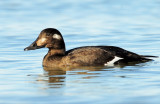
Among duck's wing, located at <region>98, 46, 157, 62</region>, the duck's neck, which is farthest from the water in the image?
duck's wing, located at <region>98, 46, 157, 62</region>

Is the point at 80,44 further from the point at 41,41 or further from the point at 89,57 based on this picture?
the point at 89,57

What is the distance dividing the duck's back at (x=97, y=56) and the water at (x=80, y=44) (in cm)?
44

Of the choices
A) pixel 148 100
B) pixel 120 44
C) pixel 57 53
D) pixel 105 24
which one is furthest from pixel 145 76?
pixel 105 24

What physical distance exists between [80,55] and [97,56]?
13.8 inches

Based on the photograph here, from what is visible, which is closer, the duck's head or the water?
the water

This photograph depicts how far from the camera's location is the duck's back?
10.6 metres

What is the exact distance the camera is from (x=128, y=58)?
1075 cm

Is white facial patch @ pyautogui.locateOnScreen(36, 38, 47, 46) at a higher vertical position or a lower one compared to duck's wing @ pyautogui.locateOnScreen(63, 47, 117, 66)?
higher

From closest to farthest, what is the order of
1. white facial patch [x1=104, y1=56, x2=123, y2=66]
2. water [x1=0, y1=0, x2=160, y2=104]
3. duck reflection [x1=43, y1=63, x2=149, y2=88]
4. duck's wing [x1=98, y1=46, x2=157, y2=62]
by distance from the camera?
water [x1=0, y1=0, x2=160, y2=104] → duck reflection [x1=43, y1=63, x2=149, y2=88] → white facial patch [x1=104, y1=56, x2=123, y2=66] → duck's wing [x1=98, y1=46, x2=157, y2=62]

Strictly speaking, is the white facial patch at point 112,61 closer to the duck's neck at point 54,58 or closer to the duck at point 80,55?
the duck at point 80,55

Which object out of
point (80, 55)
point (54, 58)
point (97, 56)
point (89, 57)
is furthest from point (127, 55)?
point (54, 58)

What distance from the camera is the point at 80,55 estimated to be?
34.9ft

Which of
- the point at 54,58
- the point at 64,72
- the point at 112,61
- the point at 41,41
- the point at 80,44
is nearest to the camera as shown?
the point at 64,72

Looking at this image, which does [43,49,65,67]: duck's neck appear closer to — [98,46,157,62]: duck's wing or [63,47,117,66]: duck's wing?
[63,47,117,66]: duck's wing
